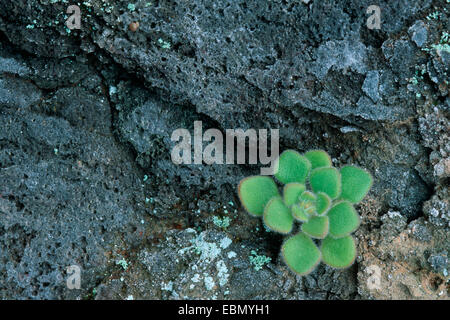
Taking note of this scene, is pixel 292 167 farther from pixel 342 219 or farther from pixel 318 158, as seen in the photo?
pixel 342 219

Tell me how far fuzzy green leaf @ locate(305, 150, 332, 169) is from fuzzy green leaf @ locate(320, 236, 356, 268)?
1.15 feet

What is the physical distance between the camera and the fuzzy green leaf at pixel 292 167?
2.39 metres

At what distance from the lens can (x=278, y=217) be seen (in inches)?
90.7

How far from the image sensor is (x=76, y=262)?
2449 millimetres

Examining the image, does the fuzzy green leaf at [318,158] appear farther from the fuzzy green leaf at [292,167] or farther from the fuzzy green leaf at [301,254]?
the fuzzy green leaf at [301,254]

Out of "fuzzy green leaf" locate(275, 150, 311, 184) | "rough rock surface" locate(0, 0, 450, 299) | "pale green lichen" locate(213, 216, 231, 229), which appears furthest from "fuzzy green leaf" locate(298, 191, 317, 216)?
"pale green lichen" locate(213, 216, 231, 229)

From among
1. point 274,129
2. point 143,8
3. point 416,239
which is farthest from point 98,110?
point 416,239

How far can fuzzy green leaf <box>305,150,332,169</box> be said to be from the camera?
240 centimetres

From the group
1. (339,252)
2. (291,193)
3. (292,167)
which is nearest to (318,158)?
(292,167)

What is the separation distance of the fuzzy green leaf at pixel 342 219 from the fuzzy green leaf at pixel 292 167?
211mm

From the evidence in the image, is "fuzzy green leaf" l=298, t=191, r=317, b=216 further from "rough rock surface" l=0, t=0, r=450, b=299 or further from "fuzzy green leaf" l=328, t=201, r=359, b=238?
"rough rock surface" l=0, t=0, r=450, b=299

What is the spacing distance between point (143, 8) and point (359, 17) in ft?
3.39

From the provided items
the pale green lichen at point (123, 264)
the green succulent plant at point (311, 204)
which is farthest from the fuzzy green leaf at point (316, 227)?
the pale green lichen at point (123, 264)

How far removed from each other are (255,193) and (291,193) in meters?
0.17
